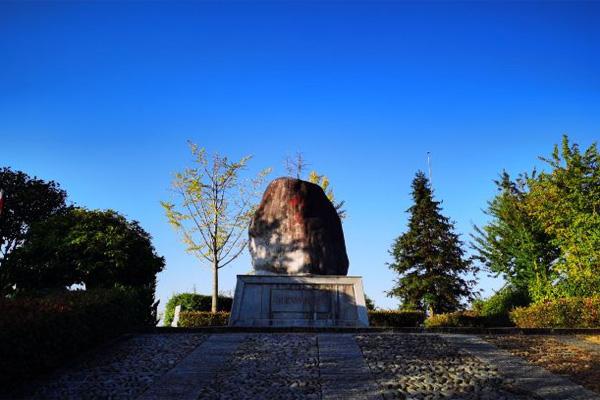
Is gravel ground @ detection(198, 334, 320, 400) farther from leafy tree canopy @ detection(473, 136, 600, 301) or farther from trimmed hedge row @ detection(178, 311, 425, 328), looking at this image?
leafy tree canopy @ detection(473, 136, 600, 301)

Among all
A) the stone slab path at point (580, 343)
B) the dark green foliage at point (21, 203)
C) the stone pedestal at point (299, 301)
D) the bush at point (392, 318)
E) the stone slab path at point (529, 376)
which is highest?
the dark green foliage at point (21, 203)

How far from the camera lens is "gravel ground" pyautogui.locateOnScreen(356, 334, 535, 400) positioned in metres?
6.61

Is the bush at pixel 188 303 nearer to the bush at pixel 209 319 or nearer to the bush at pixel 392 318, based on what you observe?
the bush at pixel 209 319

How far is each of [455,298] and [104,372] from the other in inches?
986

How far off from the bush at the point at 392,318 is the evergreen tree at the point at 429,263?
26.9ft

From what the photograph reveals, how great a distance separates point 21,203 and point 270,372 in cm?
3044

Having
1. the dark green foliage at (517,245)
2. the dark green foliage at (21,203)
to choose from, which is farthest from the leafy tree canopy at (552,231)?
the dark green foliage at (21,203)

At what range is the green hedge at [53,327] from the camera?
6902mm

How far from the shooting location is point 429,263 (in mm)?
29844

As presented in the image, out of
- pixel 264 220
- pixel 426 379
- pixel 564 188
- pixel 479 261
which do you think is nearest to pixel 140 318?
pixel 264 220

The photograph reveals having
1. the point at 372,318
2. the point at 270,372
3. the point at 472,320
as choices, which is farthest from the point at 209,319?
the point at 472,320

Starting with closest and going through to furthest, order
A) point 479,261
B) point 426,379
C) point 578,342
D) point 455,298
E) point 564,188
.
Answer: point 426,379 → point 578,342 → point 564,188 → point 455,298 → point 479,261

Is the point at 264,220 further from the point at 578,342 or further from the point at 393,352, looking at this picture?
the point at 578,342

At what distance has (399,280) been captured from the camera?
30234 mm
